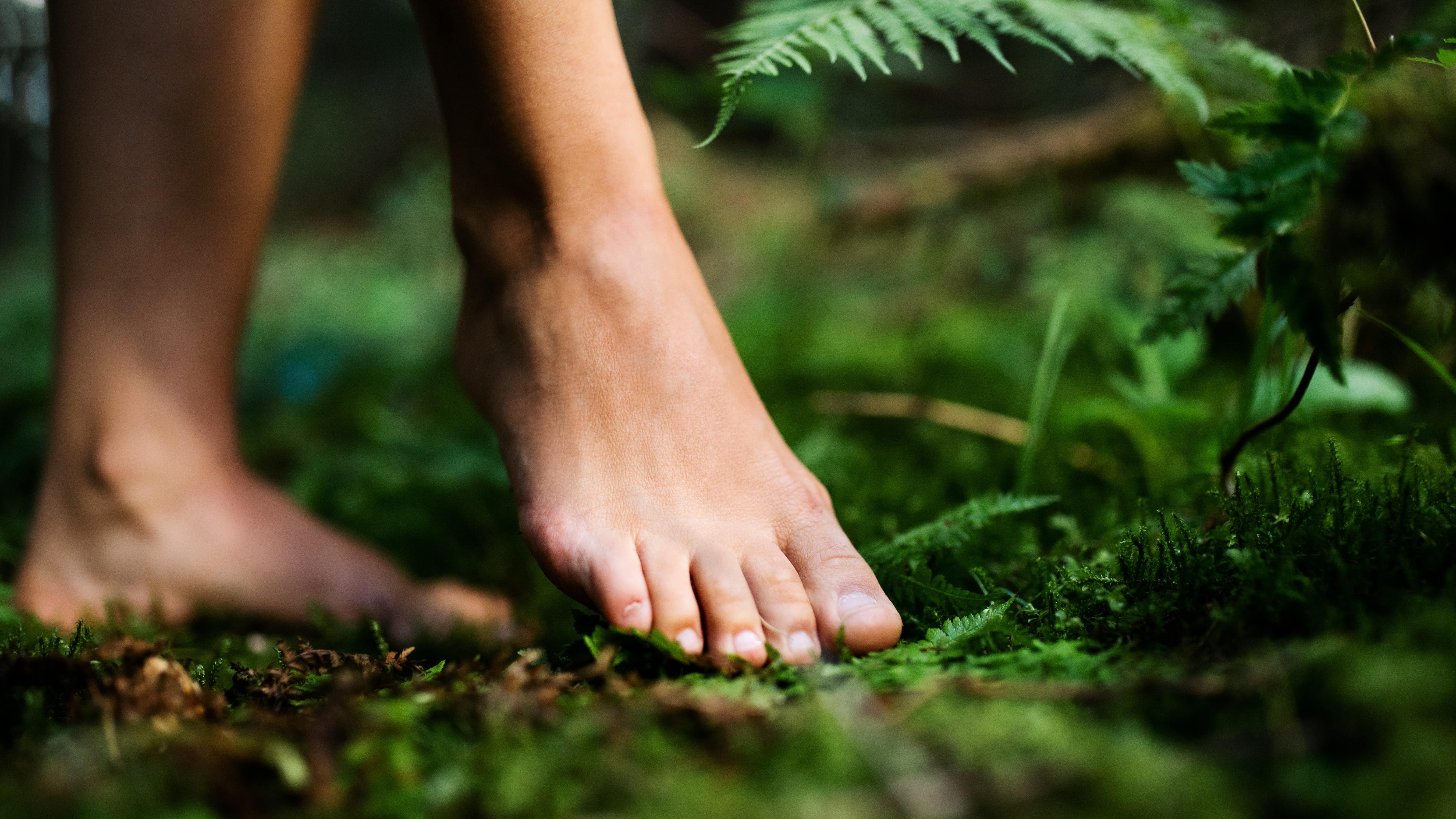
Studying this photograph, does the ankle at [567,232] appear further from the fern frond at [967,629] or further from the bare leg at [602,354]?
the fern frond at [967,629]

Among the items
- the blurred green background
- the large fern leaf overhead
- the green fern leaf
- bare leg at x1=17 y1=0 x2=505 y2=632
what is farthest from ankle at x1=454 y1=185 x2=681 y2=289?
the green fern leaf

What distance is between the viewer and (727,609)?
92 centimetres

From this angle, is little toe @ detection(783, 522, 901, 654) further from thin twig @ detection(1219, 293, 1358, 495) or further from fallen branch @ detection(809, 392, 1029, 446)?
fallen branch @ detection(809, 392, 1029, 446)

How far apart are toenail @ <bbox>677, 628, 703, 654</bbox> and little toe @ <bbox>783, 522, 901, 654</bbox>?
15 centimetres

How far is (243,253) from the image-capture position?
58.6 inches

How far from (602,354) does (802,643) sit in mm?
495

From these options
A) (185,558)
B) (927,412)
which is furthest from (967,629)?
(185,558)

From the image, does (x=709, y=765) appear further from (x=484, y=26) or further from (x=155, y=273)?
(x=155, y=273)

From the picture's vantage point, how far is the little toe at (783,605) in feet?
2.92

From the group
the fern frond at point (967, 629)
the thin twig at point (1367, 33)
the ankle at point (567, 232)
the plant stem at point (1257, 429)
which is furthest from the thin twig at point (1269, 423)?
the ankle at point (567, 232)

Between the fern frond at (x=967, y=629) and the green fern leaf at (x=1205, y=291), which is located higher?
the green fern leaf at (x=1205, y=291)

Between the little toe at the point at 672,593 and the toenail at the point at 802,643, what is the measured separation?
0.36ft

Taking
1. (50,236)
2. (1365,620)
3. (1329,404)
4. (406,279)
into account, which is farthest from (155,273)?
(50,236)

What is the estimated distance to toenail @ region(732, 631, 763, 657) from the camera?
0.88 metres
